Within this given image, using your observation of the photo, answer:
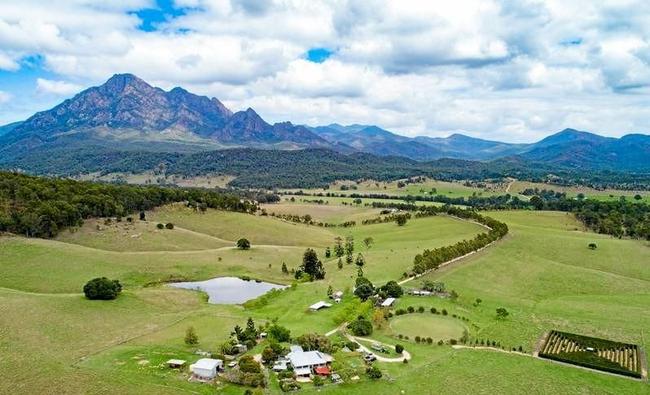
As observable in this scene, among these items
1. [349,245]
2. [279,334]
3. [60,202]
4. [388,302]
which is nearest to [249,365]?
[279,334]

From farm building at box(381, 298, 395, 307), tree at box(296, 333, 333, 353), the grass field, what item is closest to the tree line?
farm building at box(381, 298, 395, 307)

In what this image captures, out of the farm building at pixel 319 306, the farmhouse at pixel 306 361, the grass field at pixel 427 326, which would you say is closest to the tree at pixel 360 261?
the farm building at pixel 319 306

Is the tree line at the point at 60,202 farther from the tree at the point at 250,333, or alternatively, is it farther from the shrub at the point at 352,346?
the shrub at the point at 352,346

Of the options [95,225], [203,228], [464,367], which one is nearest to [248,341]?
[464,367]

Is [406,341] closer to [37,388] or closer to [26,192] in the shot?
[37,388]

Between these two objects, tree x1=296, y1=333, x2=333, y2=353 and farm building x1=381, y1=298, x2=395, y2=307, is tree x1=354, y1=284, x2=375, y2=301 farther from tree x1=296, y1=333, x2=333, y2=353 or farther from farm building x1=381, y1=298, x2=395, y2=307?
tree x1=296, y1=333, x2=333, y2=353
